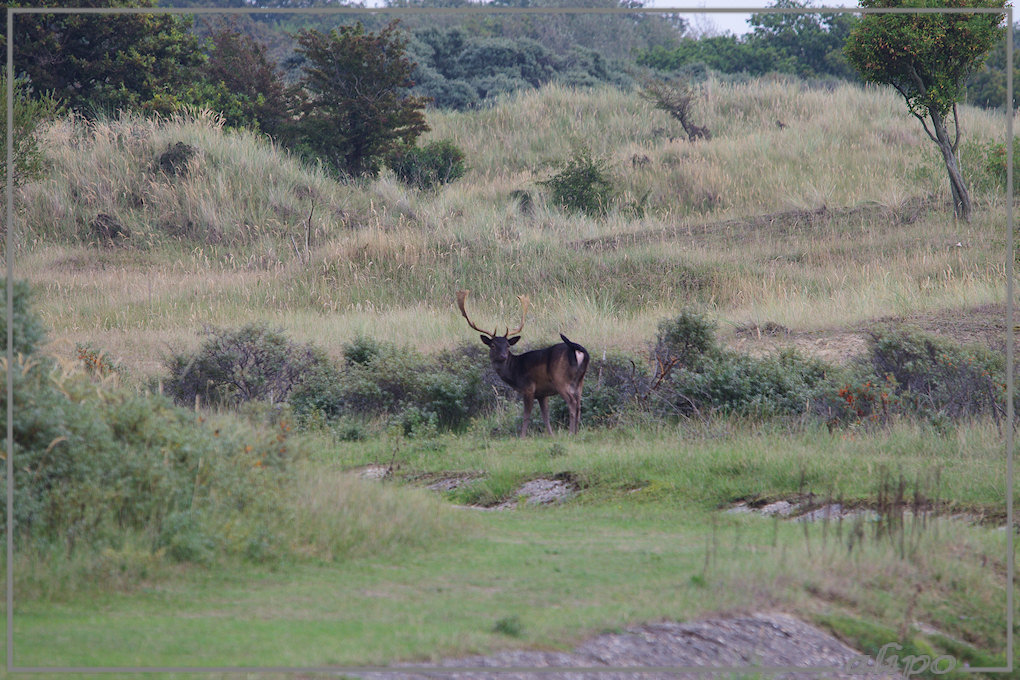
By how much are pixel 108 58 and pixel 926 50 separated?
21828 millimetres

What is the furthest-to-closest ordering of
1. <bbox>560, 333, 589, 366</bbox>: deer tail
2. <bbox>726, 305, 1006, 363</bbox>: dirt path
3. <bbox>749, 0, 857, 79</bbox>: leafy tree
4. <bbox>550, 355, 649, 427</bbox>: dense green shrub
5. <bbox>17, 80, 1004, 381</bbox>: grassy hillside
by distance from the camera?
<bbox>749, 0, 857, 79</bbox>: leafy tree → <bbox>17, 80, 1004, 381</bbox>: grassy hillside → <bbox>726, 305, 1006, 363</bbox>: dirt path → <bbox>550, 355, 649, 427</bbox>: dense green shrub → <bbox>560, 333, 589, 366</bbox>: deer tail

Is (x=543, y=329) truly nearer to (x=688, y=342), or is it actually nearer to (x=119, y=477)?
(x=688, y=342)

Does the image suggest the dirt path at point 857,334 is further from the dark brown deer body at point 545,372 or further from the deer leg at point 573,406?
the dark brown deer body at point 545,372

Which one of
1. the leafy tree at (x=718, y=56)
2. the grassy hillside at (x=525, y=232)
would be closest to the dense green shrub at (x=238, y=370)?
the grassy hillside at (x=525, y=232)

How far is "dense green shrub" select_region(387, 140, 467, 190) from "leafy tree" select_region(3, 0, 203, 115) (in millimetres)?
6709

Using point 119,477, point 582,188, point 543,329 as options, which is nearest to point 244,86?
point 582,188

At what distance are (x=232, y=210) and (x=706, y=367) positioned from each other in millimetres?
16791

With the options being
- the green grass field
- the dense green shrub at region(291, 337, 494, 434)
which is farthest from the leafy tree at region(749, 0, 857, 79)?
the dense green shrub at region(291, 337, 494, 434)

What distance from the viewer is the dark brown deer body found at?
42.5 feet

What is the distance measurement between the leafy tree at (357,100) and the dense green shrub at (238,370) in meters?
16.5

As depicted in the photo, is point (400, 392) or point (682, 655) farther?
point (400, 392)

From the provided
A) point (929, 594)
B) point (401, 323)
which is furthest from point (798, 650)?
point (401, 323)

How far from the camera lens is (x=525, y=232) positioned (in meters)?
24.9

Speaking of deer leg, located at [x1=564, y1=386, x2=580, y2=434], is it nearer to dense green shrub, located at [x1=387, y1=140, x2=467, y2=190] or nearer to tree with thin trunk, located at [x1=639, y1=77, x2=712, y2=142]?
dense green shrub, located at [x1=387, y1=140, x2=467, y2=190]
